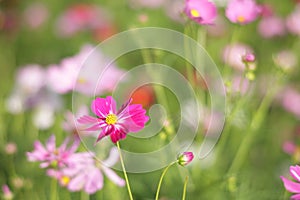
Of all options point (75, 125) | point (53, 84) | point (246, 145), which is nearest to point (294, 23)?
point (246, 145)

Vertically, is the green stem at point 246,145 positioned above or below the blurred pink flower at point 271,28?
below

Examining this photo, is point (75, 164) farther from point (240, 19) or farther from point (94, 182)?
point (240, 19)

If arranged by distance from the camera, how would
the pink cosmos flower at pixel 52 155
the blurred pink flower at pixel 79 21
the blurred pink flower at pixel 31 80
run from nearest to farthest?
the pink cosmos flower at pixel 52 155
the blurred pink flower at pixel 31 80
the blurred pink flower at pixel 79 21

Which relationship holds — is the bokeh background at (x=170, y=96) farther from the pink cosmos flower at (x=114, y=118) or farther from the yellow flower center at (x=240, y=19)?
the pink cosmos flower at (x=114, y=118)

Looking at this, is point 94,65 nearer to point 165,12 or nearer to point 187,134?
point 187,134

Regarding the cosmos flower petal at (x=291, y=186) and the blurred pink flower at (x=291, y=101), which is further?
the blurred pink flower at (x=291, y=101)

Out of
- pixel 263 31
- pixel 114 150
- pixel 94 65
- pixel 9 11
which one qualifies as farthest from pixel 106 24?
pixel 114 150

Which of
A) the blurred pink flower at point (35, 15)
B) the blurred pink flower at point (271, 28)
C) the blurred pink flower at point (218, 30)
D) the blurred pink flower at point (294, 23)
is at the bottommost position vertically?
the blurred pink flower at point (294, 23)

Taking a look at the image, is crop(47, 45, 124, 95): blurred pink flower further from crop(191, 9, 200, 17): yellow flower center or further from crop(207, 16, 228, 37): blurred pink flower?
crop(207, 16, 228, 37): blurred pink flower

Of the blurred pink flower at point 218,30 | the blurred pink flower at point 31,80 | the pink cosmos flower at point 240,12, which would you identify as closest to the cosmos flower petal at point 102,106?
the pink cosmos flower at point 240,12
